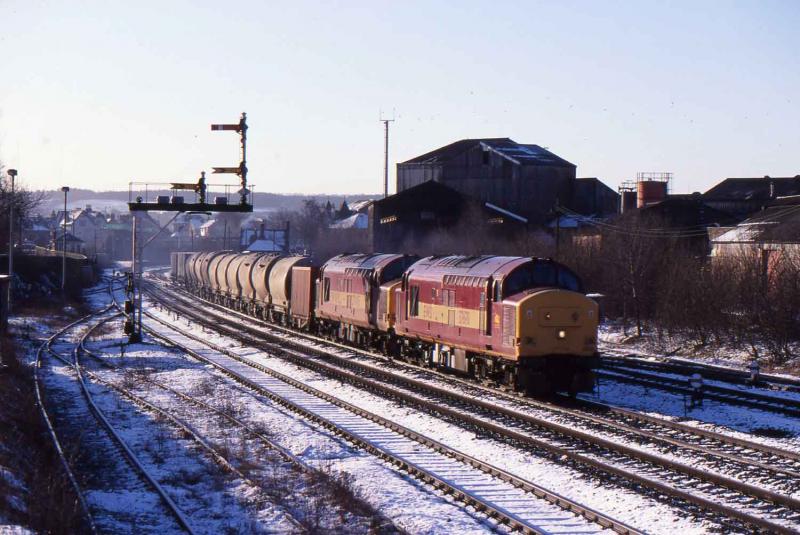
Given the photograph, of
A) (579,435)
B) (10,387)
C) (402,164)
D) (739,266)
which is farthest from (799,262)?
(402,164)

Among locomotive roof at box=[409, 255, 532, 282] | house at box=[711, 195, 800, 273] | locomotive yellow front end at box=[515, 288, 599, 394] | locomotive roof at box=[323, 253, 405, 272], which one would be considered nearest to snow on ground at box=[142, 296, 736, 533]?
locomotive yellow front end at box=[515, 288, 599, 394]

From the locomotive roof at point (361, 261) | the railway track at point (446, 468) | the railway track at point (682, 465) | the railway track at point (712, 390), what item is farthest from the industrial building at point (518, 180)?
the railway track at point (682, 465)

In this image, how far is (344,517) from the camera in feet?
43.3

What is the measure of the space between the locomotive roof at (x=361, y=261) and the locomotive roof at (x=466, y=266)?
3.56m

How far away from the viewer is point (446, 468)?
53.5 ft

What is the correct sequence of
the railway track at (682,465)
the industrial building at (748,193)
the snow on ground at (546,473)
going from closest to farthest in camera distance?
the snow on ground at (546,473), the railway track at (682,465), the industrial building at (748,193)

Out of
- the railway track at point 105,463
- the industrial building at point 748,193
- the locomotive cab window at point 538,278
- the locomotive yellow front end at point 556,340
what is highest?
the industrial building at point 748,193

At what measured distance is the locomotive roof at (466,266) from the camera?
24.2m

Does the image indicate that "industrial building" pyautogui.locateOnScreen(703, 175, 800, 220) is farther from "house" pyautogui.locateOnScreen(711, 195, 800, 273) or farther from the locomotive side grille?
the locomotive side grille

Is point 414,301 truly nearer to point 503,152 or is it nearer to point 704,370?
point 704,370

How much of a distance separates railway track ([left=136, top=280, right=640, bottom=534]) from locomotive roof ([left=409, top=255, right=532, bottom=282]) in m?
5.06

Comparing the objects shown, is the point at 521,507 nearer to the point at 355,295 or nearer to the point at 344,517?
the point at 344,517

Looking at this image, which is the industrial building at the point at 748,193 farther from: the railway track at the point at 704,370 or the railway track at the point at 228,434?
the railway track at the point at 228,434

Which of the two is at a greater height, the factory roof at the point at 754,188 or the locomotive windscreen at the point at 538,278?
the factory roof at the point at 754,188
